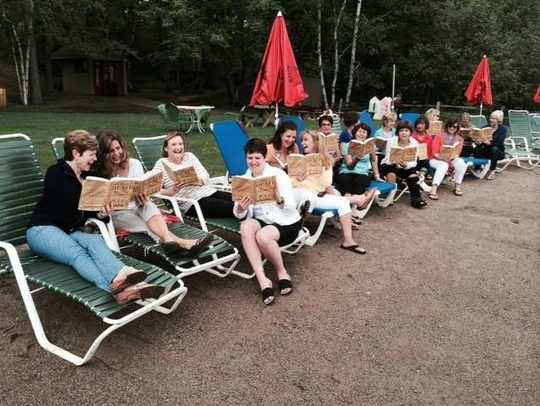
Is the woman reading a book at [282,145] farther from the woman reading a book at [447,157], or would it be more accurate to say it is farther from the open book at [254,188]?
the woman reading a book at [447,157]

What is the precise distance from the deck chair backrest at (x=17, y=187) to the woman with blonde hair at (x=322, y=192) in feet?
7.64

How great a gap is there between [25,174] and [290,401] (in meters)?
2.49

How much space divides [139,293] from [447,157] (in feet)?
19.6

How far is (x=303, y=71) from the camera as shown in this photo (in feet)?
81.0

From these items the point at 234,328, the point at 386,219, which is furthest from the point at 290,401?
the point at 386,219

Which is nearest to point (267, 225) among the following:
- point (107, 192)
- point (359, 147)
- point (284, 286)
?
point (284, 286)

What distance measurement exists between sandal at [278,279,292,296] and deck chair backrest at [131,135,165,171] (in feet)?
6.39

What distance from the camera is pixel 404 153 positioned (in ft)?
20.9

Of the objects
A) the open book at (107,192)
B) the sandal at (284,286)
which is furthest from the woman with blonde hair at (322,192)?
the open book at (107,192)

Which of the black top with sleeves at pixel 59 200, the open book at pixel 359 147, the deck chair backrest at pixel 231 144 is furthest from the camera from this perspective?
the open book at pixel 359 147

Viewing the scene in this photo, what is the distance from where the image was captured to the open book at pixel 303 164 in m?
4.71

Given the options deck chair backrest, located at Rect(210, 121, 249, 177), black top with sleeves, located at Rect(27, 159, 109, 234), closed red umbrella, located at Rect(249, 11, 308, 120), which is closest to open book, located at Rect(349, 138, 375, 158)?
closed red umbrella, located at Rect(249, 11, 308, 120)

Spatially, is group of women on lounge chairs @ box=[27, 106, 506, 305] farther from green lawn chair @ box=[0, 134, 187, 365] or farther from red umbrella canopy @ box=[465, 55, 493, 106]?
red umbrella canopy @ box=[465, 55, 493, 106]

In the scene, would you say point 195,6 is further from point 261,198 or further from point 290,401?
point 290,401
